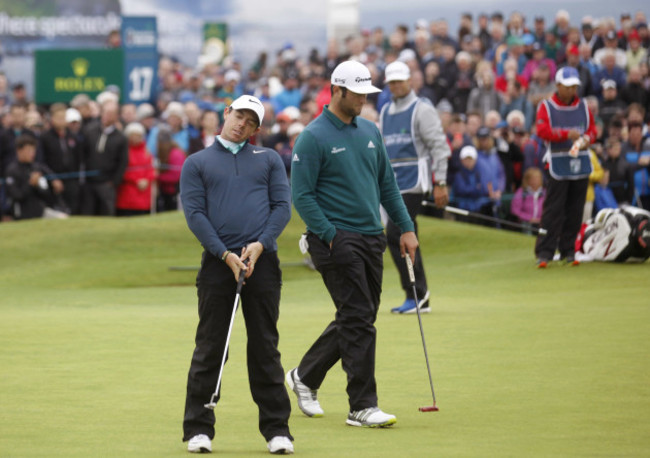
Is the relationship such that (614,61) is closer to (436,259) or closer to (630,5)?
(630,5)

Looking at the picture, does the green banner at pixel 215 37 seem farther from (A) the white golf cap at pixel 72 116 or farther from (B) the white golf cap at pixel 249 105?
(B) the white golf cap at pixel 249 105

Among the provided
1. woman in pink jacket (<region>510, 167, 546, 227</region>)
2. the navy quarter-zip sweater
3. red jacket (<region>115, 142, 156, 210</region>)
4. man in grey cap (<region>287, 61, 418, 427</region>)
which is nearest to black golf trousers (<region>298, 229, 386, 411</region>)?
man in grey cap (<region>287, 61, 418, 427</region>)

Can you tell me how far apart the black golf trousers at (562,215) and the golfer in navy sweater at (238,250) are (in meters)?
9.36

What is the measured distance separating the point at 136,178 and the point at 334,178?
14592 millimetres

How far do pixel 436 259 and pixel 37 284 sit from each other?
5.97 meters

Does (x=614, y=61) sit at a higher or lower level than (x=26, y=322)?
higher

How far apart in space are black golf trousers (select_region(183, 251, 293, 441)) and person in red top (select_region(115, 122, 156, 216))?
1511 centimetres

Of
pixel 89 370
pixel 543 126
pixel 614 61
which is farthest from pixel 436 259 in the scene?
pixel 89 370

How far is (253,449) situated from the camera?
7.09 meters

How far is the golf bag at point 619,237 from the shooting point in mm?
16281

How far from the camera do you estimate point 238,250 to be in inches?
280

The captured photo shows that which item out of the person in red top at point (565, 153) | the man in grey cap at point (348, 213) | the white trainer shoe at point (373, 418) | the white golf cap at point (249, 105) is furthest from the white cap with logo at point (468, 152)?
the white golf cap at point (249, 105)

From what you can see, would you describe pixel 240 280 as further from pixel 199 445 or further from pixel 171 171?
pixel 171 171

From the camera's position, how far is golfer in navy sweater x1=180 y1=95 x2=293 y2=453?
23.2ft
